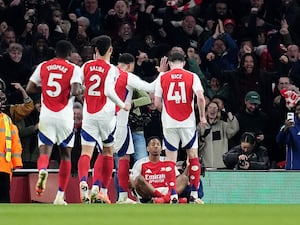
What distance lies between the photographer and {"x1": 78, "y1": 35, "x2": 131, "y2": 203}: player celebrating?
17.9 meters

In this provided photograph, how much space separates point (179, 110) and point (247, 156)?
2.55 m

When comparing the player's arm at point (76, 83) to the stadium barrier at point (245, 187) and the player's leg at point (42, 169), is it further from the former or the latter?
the stadium barrier at point (245, 187)

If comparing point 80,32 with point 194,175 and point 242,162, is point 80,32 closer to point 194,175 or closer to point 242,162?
point 242,162

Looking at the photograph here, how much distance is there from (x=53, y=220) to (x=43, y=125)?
14.1 ft

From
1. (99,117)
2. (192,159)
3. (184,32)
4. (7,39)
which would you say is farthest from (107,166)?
(184,32)

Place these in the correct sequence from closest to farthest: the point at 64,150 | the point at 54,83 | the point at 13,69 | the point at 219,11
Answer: the point at 54,83 → the point at 64,150 → the point at 13,69 → the point at 219,11

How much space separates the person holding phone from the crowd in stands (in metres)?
0.66

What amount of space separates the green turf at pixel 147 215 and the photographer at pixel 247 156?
4.75m

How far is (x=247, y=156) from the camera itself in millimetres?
21312

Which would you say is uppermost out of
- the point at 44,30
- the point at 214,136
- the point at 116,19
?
the point at 116,19

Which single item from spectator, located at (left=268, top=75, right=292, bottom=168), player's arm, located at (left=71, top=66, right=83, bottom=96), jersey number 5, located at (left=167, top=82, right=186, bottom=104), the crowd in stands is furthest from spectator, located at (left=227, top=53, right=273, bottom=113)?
player's arm, located at (left=71, top=66, right=83, bottom=96)

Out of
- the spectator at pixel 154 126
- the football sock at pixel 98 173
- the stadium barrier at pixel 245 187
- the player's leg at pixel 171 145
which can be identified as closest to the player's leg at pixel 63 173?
the football sock at pixel 98 173

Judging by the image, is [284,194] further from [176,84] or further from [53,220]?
[53,220]

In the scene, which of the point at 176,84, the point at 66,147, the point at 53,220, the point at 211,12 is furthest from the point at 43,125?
the point at 211,12
